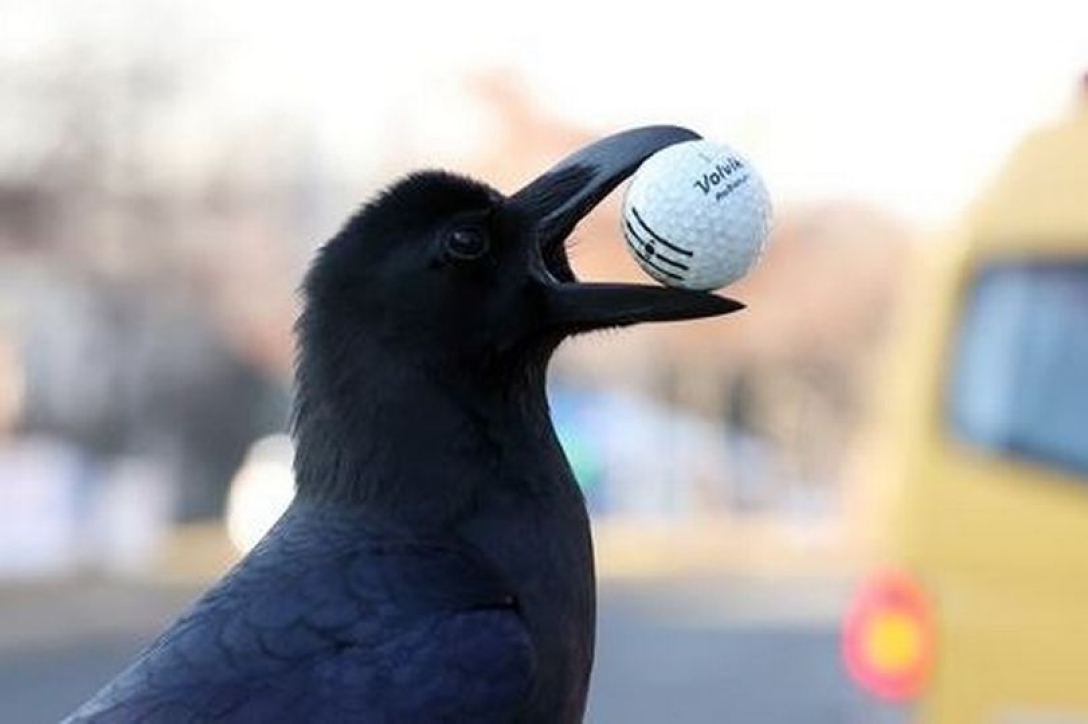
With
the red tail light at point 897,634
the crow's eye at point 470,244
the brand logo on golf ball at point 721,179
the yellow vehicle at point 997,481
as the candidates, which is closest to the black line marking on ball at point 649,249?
the brand logo on golf ball at point 721,179

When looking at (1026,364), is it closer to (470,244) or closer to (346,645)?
(470,244)

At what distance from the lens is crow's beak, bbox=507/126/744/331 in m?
3.71

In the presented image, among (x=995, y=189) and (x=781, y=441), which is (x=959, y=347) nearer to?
(x=995, y=189)

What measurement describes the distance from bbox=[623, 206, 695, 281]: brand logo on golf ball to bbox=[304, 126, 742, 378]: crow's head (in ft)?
0.35

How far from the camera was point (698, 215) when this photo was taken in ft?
11.8

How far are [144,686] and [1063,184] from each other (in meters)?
4.41

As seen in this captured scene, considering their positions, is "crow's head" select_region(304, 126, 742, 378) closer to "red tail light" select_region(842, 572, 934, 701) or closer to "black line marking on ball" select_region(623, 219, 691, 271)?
"black line marking on ball" select_region(623, 219, 691, 271)

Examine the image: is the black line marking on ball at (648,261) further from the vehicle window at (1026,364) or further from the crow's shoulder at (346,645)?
the vehicle window at (1026,364)

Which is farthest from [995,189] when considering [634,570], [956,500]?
[634,570]

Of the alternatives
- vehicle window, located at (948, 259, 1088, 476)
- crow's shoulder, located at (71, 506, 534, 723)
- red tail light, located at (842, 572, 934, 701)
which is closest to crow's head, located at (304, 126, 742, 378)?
crow's shoulder, located at (71, 506, 534, 723)

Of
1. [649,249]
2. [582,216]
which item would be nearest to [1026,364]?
[582,216]

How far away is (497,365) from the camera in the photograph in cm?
381

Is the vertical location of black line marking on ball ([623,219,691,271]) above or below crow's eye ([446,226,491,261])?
below

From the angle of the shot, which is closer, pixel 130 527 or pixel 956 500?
pixel 956 500
